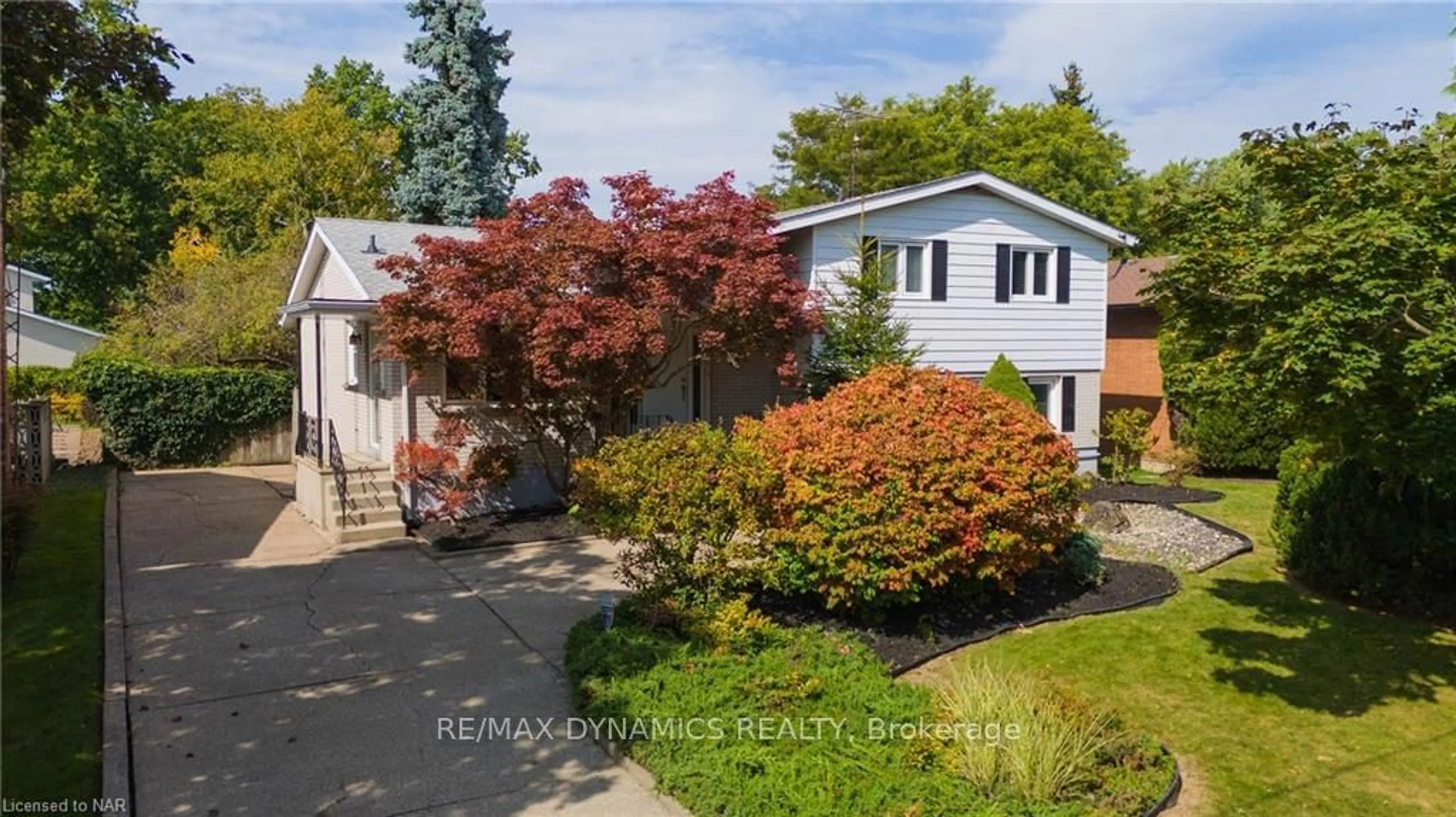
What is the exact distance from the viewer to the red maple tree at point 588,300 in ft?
40.8

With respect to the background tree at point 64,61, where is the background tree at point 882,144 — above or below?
above

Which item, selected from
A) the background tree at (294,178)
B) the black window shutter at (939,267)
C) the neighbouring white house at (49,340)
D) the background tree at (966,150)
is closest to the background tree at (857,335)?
the black window shutter at (939,267)

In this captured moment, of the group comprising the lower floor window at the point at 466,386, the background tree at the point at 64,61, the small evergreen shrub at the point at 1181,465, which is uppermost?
the background tree at the point at 64,61

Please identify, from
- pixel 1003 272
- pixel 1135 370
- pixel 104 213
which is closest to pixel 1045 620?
pixel 1003 272

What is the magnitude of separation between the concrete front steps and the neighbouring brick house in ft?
53.8

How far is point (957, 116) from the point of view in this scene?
1486 inches

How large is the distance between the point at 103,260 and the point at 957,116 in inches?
1443

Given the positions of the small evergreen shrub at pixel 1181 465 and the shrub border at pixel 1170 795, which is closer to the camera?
the shrub border at pixel 1170 795

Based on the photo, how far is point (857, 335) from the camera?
50.1 feet

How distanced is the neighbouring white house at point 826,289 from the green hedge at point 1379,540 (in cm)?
725

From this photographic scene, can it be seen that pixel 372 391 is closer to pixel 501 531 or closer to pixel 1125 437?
pixel 501 531

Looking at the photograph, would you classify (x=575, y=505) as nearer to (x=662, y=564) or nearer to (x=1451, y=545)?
(x=662, y=564)

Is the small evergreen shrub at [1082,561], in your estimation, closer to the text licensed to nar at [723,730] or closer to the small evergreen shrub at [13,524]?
the text licensed to nar at [723,730]

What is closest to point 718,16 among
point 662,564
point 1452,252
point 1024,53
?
point 1024,53
